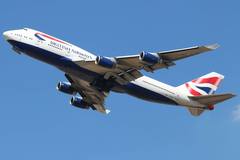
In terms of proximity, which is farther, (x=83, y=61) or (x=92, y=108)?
(x=92, y=108)

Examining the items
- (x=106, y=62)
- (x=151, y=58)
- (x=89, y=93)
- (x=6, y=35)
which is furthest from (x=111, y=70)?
(x=6, y=35)

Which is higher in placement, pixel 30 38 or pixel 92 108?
pixel 30 38

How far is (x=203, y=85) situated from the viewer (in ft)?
253

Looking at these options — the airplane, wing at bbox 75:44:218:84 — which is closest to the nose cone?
the airplane

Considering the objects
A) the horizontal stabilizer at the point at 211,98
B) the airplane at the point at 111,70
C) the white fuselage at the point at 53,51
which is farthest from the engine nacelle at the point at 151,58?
the horizontal stabilizer at the point at 211,98

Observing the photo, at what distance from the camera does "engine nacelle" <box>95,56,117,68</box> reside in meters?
65.1

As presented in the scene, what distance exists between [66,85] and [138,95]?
9693 mm

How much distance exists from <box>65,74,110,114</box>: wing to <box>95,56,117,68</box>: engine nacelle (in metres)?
6.50

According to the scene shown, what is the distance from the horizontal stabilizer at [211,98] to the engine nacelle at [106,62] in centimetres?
1216

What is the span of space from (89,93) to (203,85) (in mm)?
14170

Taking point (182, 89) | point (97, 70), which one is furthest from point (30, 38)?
point (182, 89)

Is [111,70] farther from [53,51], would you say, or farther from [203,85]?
[203,85]

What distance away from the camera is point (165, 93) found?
71.8 metres

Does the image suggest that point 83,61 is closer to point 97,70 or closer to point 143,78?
point 97,70
